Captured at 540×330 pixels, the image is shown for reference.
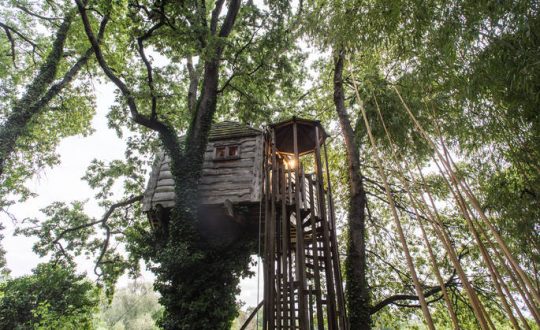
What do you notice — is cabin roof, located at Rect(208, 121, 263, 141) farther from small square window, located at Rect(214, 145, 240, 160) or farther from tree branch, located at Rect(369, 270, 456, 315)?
tree branch, located at Rect(369, 270, 456, 315)

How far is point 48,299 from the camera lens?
29.5ft

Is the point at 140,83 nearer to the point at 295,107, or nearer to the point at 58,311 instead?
the point at 295,107

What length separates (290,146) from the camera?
27.0ft

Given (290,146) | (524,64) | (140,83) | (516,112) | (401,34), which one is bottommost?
(524,64)

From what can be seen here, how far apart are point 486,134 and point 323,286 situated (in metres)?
6.59

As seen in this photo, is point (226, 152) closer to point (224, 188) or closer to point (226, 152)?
point (226, 152)

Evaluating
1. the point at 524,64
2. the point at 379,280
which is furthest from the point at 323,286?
the point at 524,64

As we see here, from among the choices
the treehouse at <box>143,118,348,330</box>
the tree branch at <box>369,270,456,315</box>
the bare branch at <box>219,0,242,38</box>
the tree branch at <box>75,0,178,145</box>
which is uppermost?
the bare branch at <box>219,0,242,38</box>

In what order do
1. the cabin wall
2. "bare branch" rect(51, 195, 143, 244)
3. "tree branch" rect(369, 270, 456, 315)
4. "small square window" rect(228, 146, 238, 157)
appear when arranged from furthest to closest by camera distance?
"bare branch" rect(51, 195, 143, 244) → "small square window" rect(228, 146, 238, 157) → the cabin wall → "tree branch" rect(369, 270, 456, 315)

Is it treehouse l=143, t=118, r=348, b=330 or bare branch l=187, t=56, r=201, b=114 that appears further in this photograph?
bare branch l=187, t=56, r=201, b=114

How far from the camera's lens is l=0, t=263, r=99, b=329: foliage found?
882 cm

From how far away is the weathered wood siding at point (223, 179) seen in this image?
7.69 meters

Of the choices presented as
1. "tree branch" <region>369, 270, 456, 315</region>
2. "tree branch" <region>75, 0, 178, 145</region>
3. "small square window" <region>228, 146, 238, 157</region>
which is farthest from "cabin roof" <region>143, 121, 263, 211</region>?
"tree branch" <region>369, 270, 456, 315</region>

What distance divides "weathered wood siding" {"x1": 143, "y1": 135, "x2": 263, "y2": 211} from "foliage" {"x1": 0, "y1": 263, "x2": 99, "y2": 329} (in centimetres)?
430
